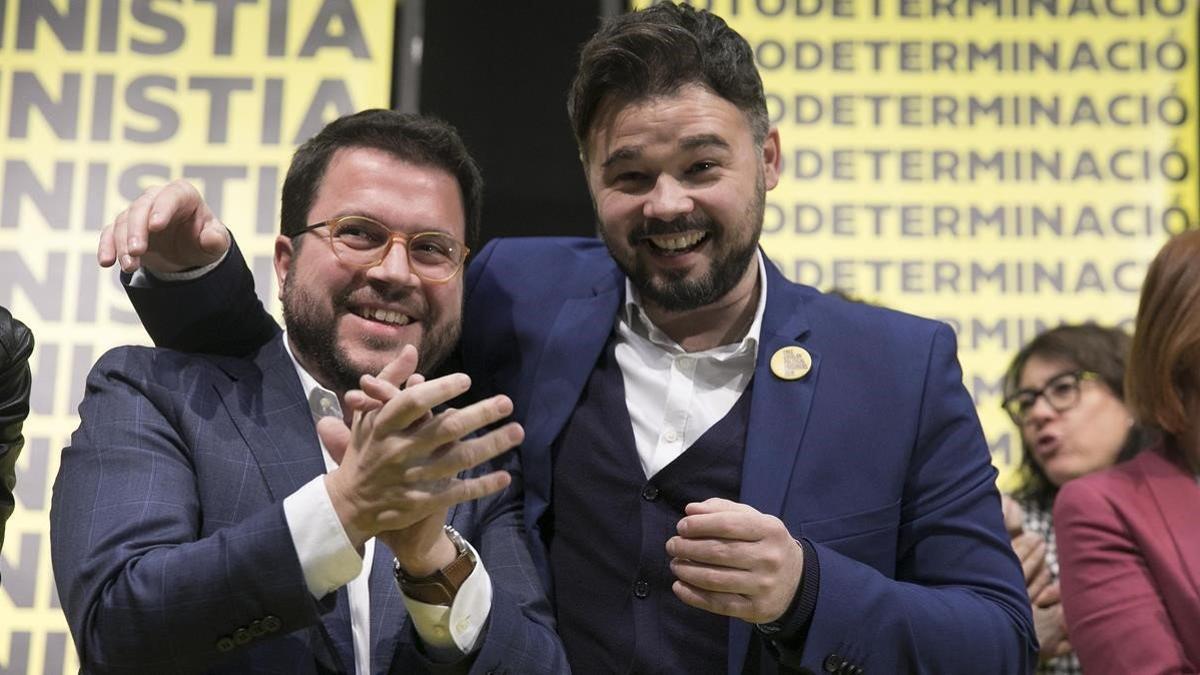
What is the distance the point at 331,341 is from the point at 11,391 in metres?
0.50

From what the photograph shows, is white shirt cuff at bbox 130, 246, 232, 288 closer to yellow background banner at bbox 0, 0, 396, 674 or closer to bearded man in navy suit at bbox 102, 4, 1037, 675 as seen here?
bearded man in navy suit at bbox 102, 4, 1037, 675

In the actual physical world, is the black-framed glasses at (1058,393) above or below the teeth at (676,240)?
below

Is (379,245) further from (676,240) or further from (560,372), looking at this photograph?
(676,240)

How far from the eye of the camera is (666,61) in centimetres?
238

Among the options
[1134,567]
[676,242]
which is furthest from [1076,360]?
[676,242]

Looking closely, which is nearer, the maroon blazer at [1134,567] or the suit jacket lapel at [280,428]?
the suit jacket lapel at [280,428]

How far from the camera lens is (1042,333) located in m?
3.68

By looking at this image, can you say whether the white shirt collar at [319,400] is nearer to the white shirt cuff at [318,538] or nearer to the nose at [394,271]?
the nose at [394,271]

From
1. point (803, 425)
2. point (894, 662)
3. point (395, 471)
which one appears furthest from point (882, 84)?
point (395, 471)

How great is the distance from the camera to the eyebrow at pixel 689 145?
2.32 metres

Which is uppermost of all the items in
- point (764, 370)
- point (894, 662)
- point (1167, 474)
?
point (764, 370)

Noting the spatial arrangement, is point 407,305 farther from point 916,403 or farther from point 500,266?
point 916,403

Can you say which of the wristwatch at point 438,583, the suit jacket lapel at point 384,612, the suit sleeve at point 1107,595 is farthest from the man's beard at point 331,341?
the suit sleeve at point 1107,595

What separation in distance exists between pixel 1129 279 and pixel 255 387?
9.16ft
